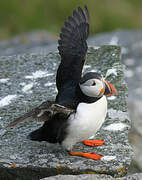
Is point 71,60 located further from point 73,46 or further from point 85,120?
point 85,120

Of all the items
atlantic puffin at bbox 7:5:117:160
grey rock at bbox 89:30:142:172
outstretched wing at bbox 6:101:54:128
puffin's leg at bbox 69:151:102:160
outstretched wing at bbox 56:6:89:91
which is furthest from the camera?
grey rock at bbox 89:30:142:172

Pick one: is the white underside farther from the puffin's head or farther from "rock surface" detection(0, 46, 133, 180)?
"rock surface" detection(0, 46, 133, 180)

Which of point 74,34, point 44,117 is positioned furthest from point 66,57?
point 44,117

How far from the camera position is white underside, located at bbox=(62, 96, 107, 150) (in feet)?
13.1

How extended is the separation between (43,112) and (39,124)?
3.07ft

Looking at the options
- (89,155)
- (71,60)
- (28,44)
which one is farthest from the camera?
(28,44)

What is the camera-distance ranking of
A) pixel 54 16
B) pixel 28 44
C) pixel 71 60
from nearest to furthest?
pixel 71 60 → pixel 28 44 → pixel 54 16

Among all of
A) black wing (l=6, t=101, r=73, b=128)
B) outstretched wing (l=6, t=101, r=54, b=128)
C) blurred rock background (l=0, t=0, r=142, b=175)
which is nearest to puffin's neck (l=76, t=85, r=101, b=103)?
black wing (l=6, t=101, r=73, b=128)

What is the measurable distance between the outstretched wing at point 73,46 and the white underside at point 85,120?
67 cm

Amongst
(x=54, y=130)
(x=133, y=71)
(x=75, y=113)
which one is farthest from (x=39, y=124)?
(x=133, y=71)

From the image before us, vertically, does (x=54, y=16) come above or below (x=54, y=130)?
above

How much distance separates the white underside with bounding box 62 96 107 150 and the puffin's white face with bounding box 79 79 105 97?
0.09m

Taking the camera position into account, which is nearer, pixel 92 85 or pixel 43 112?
pixel 43 112

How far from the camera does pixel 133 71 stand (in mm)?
7262
